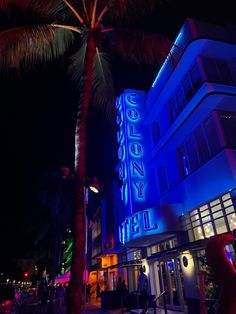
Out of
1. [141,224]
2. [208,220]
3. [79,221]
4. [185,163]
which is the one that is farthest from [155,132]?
[79,221]

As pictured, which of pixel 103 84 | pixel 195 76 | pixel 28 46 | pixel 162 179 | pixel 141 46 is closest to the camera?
pixel 28 46

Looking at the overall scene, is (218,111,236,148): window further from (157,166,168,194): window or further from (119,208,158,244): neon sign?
(157,166,168,194): window

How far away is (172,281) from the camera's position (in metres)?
14.8

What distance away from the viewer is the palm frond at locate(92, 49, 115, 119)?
412 inches

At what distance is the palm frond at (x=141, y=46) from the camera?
8953mm

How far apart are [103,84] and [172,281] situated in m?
11.1

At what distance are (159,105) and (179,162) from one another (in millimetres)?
4640

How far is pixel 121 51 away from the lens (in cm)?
937

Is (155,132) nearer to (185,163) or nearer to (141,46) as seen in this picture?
(185,163)

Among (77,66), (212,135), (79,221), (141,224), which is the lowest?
(79,221)

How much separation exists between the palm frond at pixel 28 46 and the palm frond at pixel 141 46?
82.7 inches

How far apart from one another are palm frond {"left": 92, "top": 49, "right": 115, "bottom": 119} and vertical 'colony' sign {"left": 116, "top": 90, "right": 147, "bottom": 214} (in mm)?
7282

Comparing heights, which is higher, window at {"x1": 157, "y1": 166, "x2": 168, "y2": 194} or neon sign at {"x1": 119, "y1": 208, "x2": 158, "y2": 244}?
window at {"x1": 157, "y1": 166, "x2": 168, "y2": 194}

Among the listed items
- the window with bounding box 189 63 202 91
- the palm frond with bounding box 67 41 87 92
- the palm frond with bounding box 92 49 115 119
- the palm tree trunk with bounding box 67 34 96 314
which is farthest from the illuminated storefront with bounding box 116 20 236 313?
the palm tree trunk with bounding box 67 34 96 314
